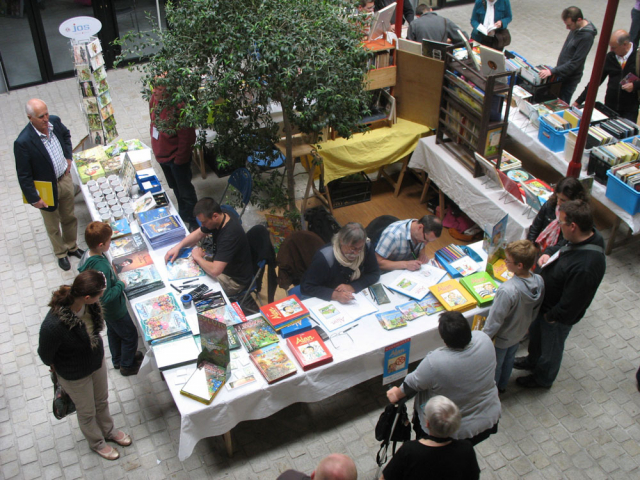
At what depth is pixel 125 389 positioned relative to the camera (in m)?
5.00

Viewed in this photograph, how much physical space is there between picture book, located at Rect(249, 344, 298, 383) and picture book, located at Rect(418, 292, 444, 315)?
1.16 m

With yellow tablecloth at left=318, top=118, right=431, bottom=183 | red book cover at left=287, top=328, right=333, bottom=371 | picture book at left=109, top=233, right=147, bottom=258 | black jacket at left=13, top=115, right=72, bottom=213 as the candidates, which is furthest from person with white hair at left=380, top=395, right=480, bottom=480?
black jacket at left=13, top=115, right=72, bottom=213

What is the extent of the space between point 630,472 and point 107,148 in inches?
226

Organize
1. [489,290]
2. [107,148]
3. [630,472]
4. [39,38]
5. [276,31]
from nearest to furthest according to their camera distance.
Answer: [630,472]
[489,290]
[276,31]
[107,148]
[39,38]

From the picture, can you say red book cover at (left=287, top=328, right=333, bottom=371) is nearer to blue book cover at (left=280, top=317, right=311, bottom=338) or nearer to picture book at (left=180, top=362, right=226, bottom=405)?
blue book cover at (left=280, top=317, right=311, bottom=338)

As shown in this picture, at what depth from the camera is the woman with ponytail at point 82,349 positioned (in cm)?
371

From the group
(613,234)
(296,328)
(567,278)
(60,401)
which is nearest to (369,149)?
(613,234)

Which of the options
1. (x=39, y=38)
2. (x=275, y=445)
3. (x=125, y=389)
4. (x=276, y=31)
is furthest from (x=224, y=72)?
(x=39, y=38)

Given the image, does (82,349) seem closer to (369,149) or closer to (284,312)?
(284,312)

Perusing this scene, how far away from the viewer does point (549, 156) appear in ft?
21.7

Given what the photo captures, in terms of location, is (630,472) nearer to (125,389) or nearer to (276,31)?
(125,389)

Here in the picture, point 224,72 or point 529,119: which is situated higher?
point 224,72

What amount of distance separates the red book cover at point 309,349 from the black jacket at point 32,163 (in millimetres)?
A: 3100

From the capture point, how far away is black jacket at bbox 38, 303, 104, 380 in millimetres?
3701
